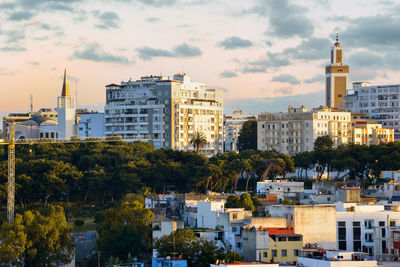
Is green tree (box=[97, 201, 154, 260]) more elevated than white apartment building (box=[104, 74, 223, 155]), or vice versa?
white apartment building (box=[104, 74, 223, 155])

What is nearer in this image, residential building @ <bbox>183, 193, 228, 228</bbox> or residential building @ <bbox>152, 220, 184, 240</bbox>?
residential building @ <bbox>152, 220, 184, 240</bbox>

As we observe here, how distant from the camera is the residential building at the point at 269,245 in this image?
52969 mm

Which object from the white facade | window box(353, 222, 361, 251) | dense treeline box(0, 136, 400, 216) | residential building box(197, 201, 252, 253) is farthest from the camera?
the white facade

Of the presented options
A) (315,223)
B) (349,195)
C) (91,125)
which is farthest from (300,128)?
(315,223)

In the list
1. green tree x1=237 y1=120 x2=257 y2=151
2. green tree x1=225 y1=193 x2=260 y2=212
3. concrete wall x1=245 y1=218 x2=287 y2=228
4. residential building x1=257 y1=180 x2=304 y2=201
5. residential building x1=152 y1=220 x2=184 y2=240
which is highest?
green tree x1=237 y1=120 x2=257 y2=151

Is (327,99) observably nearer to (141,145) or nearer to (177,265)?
(141,145)

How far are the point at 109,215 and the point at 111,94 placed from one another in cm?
8645

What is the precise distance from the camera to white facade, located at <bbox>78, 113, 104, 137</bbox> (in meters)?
149

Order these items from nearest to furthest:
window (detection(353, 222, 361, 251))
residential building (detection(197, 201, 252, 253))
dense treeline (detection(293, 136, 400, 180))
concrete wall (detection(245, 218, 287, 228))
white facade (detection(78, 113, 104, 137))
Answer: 1. residential building (detection(197, 201, 252, 253))
2. concrete wall (detection(245, 218, 287, 228))
3. window (detection(353, 222, 361, 251))
4. dense treeline (detection(293, 136, 400, 180))
5. white facade (detection(78, 113, 104, 137))

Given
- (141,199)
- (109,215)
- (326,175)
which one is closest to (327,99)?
(326,175)

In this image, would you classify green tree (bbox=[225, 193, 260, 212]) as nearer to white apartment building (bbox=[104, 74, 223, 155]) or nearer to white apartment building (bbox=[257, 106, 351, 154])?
white apartment building (bbox=[257, 106, 351, 154])

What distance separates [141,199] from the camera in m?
82.7

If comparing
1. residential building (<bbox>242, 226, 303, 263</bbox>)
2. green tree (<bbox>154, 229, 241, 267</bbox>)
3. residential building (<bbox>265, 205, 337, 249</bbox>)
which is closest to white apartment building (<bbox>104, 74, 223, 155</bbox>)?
residential building (<bbox>265, 205, 337, 249</bbox>)

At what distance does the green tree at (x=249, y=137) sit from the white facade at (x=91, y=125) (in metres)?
24.8
